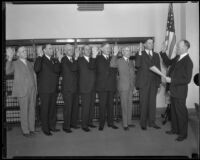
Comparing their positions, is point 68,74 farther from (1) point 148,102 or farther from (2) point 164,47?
(2) point 164,47

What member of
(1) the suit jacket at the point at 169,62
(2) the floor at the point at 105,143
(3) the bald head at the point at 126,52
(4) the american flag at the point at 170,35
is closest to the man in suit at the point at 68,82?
(2) the floor at the point at 105,143

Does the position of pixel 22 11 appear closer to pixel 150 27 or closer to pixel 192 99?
pixel 150 27

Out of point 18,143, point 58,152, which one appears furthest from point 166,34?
point 18,143

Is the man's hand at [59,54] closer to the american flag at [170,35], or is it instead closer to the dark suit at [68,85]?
the dark suit at [68,85]

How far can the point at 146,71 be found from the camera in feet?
13.8

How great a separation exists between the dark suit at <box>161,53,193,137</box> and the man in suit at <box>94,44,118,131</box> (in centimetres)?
92

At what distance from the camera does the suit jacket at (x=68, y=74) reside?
416cm

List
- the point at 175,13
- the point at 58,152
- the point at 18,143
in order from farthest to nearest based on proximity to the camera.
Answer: the point at 175,13
the point at 18,143
the point at 58,152

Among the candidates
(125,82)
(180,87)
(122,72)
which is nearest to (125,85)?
(125,82)

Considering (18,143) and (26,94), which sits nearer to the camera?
(18,143)

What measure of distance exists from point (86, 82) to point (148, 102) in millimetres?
1009

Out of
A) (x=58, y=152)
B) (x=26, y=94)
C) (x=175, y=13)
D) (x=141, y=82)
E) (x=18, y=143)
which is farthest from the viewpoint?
(x=175, y=13)

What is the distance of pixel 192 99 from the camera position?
402 centimetres

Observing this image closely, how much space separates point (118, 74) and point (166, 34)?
1010 millimetres
